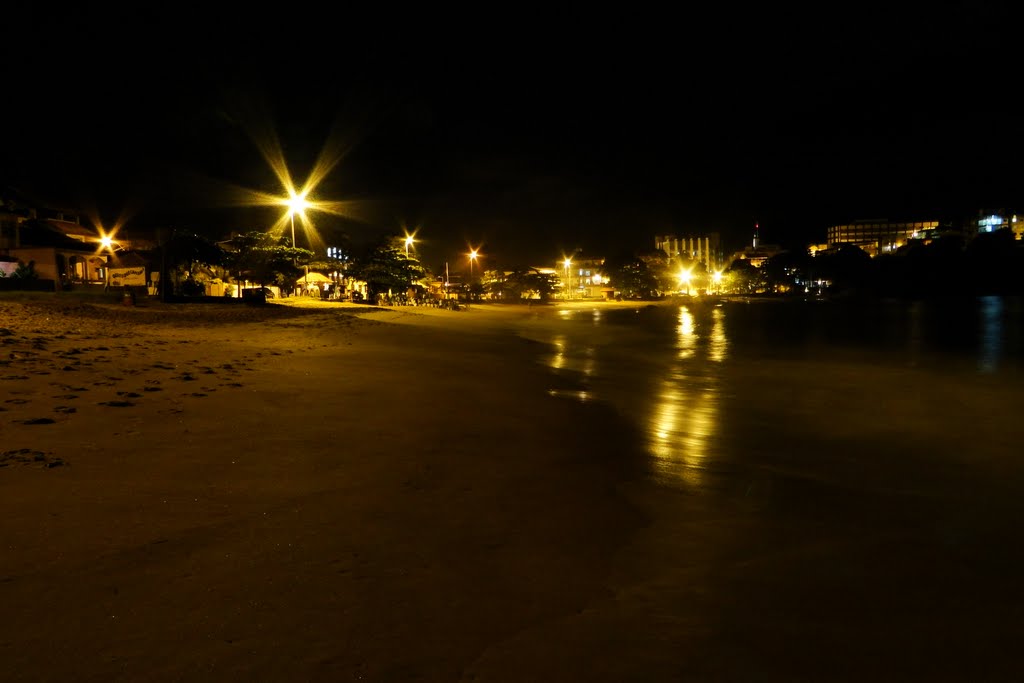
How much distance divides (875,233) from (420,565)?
218 meters

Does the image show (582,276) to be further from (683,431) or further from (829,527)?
(829,527)

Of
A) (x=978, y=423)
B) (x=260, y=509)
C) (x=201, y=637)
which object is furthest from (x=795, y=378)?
(x=201, y=637)

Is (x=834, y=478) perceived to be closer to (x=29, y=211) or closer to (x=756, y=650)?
(x=756, y=650)

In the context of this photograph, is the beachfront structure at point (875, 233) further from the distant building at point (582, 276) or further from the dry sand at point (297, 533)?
the dry sand at point (297, 533)

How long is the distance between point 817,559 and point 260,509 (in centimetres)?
444

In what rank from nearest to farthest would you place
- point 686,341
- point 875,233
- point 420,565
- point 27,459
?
point 420,565
point 27,459
point 686,341
point 875,233

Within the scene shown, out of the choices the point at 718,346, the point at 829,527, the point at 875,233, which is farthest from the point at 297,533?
the point at 875,233

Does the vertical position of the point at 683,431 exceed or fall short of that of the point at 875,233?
it falls short

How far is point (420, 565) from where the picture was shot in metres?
4.04

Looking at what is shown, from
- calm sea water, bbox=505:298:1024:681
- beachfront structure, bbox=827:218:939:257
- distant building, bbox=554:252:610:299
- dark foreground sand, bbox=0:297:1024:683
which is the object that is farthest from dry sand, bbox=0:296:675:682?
beachfront structure, bbox=827:218:939:257

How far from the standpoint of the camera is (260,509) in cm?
470

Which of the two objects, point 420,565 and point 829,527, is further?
point 829,527

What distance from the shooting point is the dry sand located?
3.03m

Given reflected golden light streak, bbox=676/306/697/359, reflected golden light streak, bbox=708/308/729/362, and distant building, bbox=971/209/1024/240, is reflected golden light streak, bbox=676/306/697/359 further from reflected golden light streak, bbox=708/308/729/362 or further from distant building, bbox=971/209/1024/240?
distant building, bbox=971/209/1024/240
